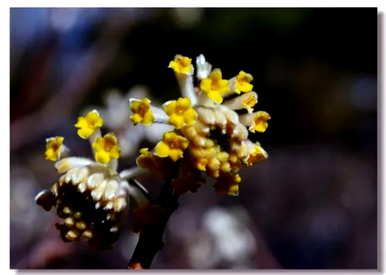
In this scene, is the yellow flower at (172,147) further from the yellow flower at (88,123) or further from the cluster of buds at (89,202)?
the yellow flower at (88,123)

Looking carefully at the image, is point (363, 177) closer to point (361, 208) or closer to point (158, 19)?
point (361, 208)

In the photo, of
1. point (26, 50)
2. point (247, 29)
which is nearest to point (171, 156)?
point (26, 50)

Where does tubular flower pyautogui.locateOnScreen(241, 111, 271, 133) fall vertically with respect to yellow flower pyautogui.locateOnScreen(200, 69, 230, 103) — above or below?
below

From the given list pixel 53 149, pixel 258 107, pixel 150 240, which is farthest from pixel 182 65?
pixel 258 107

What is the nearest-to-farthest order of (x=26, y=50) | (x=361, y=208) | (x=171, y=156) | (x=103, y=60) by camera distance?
(x=171, y=156), (x=26, y=50), (x=103, y=60), (x=361, y=208)

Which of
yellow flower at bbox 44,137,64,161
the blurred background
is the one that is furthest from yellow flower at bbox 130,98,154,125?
the blurred background

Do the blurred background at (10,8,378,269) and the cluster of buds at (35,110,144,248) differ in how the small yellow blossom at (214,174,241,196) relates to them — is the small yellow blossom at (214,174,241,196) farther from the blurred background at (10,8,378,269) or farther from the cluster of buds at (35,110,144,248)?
the blurred background at (10,8,378,269)

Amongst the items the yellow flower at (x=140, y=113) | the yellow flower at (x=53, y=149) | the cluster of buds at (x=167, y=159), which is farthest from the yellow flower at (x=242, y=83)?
the yellow flower at (x=53, y=149)
